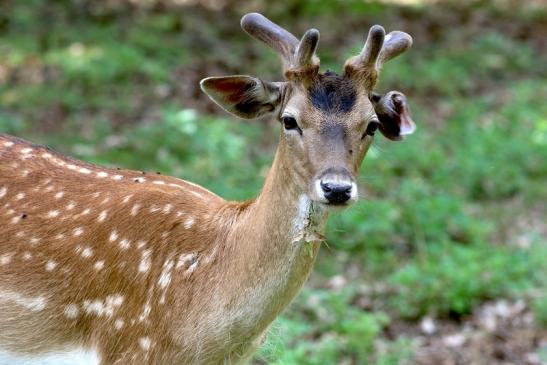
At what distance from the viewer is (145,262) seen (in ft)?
15.2

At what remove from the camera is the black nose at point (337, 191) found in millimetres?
3980

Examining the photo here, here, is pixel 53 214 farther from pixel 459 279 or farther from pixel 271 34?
pixel 459 279

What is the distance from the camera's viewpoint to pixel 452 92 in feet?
40.1

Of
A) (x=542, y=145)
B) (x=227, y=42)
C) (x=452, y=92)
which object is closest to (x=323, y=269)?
(x=542, y=145)

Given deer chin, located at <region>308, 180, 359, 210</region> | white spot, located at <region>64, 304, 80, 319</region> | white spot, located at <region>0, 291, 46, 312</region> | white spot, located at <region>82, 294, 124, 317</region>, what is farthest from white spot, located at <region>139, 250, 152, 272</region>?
deer chin, located at <region>308, 180, 359, 210</region>

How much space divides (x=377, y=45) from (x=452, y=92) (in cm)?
804

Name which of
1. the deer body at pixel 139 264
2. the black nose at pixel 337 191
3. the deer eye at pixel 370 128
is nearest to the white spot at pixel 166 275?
the deer body at pixel 139 264

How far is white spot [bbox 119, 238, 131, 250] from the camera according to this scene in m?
4.70

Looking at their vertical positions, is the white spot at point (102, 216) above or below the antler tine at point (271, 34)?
below

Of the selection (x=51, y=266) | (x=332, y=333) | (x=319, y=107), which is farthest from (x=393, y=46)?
Answer: (x=332, y=333)

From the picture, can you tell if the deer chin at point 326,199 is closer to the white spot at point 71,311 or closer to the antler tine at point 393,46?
the antler tine at point 393,46

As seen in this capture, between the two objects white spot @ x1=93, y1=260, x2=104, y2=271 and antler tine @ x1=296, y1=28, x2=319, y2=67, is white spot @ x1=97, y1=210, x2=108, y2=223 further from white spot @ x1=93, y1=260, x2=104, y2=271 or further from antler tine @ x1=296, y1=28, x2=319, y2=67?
antler tine @ x1=296, y1=28, x2=319, y2=67

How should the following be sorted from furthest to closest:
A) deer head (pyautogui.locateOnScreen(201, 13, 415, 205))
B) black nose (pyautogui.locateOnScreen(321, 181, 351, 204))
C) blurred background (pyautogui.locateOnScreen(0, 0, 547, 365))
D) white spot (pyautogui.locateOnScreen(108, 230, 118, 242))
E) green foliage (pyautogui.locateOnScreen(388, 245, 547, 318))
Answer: green foliage (pyautogui.locateOnScreen(388, 245, 547, 318))
blurred background (pyautogui.locateOnScreen(0, 0, 547, 365))
white spot (pyautogui.locateOnScreen(108, 230, 118, 242))
deer head (pyautogui.locateOnScreen(201, 13, 415, 205))
black nose (pyautogui.locateOnScreen(321, 181, 351, 204))

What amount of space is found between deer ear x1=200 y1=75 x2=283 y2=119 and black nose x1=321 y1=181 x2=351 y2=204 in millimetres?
700
